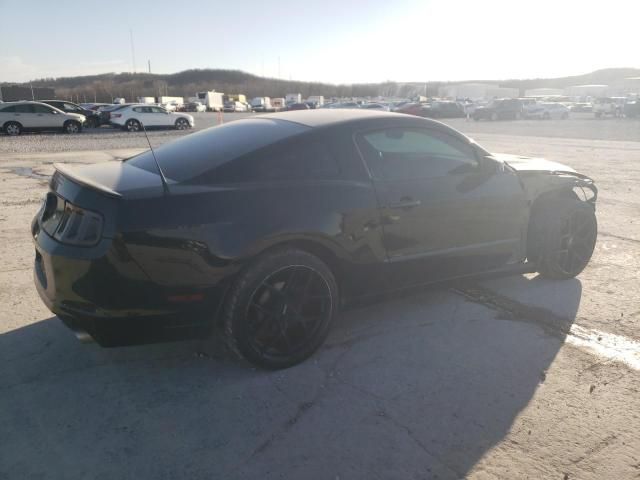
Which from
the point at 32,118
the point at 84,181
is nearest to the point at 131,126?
the point at 32,118

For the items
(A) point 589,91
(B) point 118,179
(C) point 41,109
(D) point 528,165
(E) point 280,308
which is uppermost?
(A) point 589,91

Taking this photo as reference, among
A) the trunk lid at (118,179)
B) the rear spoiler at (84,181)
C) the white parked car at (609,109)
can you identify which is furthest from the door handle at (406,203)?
the white parked car at (609,109)

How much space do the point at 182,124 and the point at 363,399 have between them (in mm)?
26385

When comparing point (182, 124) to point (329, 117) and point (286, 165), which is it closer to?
point (329, 117)

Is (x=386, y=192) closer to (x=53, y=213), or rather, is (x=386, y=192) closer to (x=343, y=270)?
(x=343, y=270)

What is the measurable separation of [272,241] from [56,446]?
1.47m

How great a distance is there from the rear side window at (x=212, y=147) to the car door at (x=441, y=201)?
0.60 metres

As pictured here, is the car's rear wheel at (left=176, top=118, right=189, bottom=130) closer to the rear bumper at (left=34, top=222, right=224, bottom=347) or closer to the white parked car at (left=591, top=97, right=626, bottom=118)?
the rear bumper at (left=34, top=222, right=224, bottom=347)

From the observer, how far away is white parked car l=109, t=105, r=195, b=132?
25.5m

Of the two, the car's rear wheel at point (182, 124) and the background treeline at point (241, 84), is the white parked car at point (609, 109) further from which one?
the background treeline at point (241, 84)

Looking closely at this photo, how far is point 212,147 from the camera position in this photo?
341 centimetres

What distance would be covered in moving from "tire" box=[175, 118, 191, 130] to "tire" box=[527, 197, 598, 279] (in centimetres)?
2505

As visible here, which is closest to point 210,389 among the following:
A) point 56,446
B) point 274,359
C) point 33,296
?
point 274,359

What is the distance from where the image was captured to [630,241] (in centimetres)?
591
